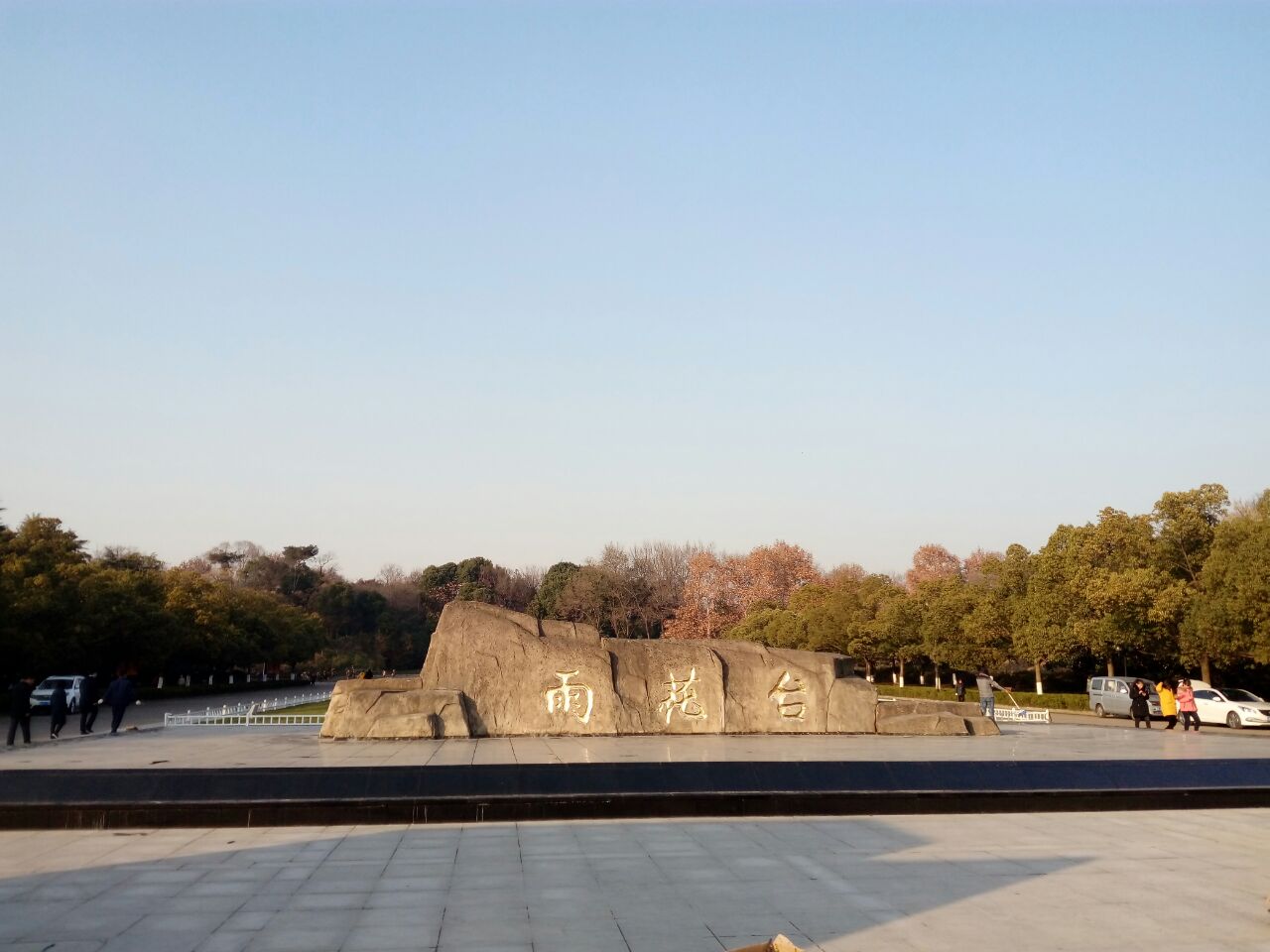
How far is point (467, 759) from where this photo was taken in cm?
1122

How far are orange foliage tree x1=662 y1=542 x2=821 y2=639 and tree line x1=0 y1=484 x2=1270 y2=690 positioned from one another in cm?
7

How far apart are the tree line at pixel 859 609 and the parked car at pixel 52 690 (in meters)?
0.52

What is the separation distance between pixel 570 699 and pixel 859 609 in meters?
24.2

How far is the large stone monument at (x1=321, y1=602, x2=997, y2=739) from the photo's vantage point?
1413cm

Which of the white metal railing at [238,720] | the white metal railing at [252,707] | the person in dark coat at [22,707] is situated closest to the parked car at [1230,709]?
the white metal railing at [238,720]

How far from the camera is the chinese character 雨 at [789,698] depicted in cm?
1480

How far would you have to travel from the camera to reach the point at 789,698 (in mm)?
14812

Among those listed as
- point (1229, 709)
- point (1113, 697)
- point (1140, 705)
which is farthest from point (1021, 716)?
point (1229, 709)

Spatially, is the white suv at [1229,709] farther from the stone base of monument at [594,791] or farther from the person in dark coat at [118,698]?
the person in dark coat at [118,698]

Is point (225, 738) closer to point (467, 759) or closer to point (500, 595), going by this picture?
point (467, 759)

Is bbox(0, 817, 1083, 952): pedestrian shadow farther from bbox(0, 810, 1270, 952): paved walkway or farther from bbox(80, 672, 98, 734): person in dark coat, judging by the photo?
bbox(80, 672, 98, 734): person in dark coat

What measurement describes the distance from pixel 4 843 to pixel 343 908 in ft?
11.1

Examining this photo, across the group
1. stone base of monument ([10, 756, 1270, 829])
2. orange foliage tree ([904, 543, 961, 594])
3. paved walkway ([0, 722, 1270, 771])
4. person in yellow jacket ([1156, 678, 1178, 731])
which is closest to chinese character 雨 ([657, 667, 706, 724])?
paved walkway ([0, 722, 1270, 771])

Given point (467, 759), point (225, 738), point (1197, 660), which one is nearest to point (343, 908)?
point (467, 759)
